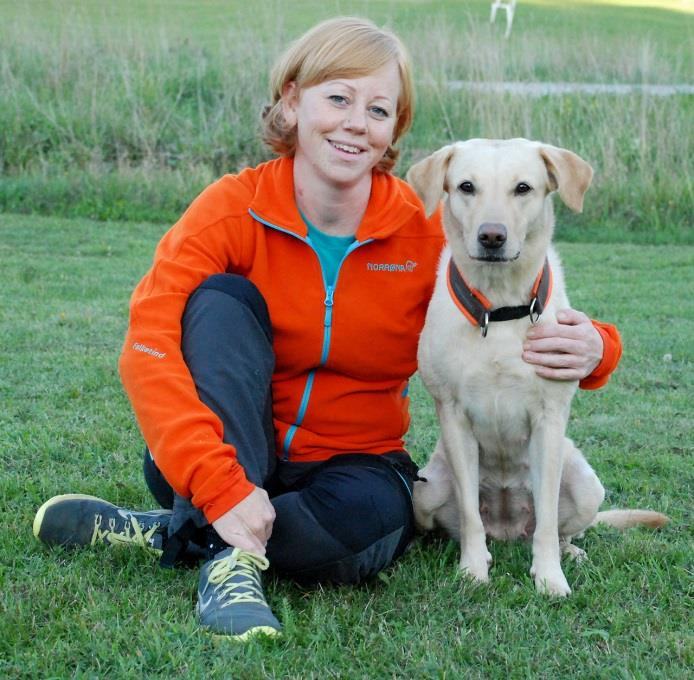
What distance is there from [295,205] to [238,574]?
3.22 feet

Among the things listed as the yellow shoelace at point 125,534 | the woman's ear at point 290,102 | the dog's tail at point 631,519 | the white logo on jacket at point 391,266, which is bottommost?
the dog's tail at point 631,519

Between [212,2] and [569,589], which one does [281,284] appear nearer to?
[569,589]

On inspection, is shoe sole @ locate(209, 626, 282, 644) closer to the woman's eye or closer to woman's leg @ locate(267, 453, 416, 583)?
woman's leg @ locate(267, 453, 416, 583)

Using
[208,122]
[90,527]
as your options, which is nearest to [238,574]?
[90,527]

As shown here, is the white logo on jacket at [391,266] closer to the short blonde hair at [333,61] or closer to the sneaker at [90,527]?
the short blonde hair at [333,61]

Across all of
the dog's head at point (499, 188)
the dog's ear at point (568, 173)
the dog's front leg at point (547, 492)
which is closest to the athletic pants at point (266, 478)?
the dog's front leg at point (547, 492)

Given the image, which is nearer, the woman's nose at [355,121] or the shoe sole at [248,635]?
the shoe sole at [248,635]

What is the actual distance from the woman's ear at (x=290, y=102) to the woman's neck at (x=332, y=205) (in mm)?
163

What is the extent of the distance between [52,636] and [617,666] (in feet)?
3.95

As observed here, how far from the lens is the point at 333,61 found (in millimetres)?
2584

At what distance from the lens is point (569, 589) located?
2.57 m

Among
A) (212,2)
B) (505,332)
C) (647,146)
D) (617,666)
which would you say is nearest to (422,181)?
(505,332)

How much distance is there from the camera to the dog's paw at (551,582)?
8.35 ft

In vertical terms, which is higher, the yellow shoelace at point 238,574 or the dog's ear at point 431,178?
the dog's ear at point 431,178
